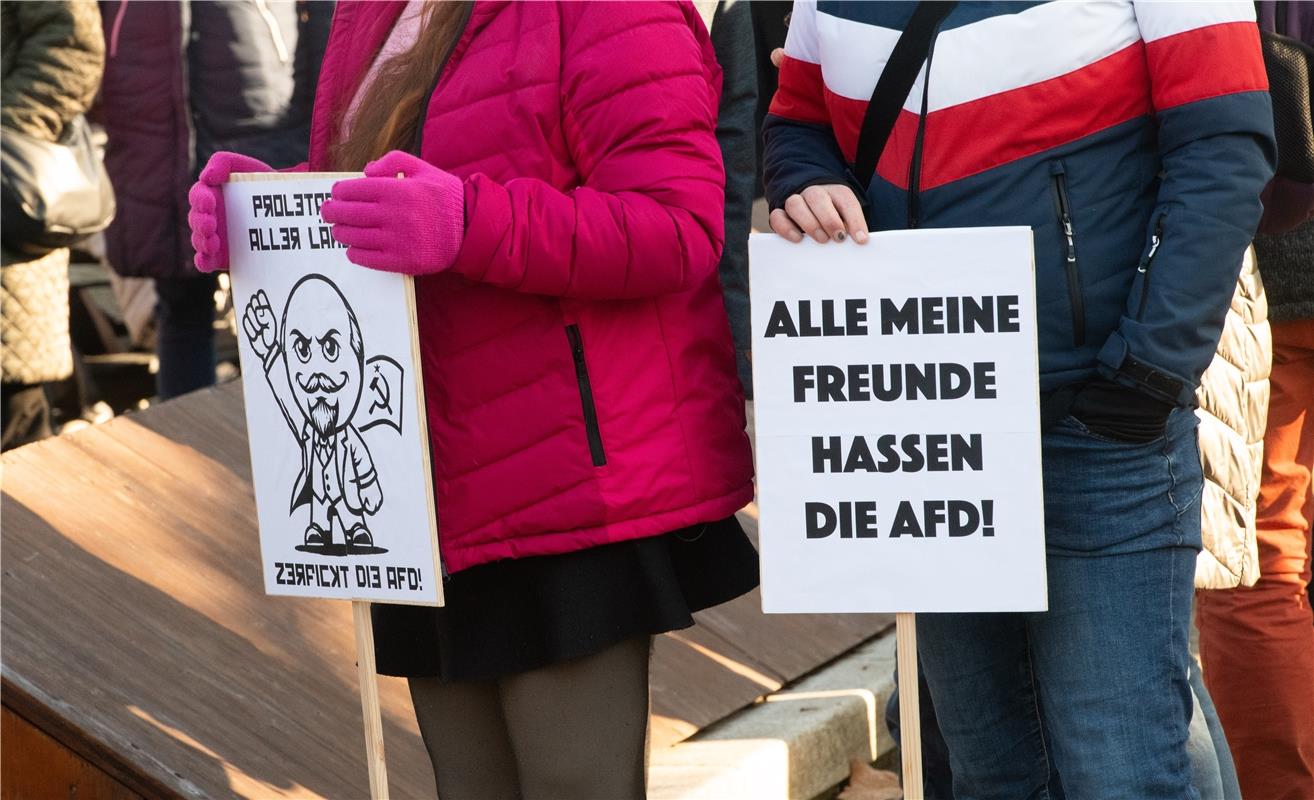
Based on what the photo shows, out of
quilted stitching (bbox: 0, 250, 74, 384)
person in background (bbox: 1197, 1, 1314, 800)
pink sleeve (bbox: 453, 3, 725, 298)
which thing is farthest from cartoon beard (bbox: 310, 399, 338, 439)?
quilted stitching (bbox: 0, 250, 74, 384)

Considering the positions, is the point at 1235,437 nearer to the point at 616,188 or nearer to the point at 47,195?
the point at 616,188

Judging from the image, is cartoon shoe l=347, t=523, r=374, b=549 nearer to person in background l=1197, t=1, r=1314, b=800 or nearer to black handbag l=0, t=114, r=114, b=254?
person in background l=1197, t=1, r=1314, b=800

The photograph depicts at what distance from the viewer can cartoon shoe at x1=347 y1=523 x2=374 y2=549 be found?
8.09ft

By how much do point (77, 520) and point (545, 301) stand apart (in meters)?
1.90

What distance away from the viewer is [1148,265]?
7.70ft

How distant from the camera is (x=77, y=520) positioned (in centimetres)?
380

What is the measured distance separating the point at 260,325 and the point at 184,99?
10.7 ft

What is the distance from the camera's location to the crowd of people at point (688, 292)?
229cm

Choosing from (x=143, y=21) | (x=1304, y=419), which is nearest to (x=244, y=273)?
(x=1304, y=419)

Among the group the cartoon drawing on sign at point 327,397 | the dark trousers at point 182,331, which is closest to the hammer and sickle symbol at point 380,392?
the cartoon drawing on sign at point 327,397

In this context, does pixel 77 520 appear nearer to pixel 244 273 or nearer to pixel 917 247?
pixel 244 273

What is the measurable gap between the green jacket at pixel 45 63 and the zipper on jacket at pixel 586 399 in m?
3.00

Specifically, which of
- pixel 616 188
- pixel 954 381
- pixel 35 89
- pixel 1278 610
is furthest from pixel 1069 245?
pixel 35 89

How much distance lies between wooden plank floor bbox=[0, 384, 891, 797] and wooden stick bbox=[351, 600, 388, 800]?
2.39 feet
